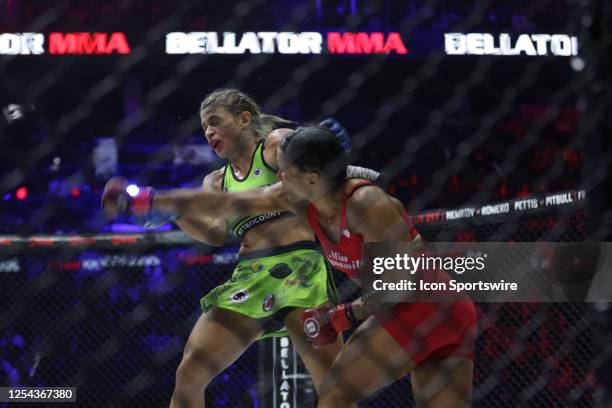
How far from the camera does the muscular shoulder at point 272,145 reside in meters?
2.69

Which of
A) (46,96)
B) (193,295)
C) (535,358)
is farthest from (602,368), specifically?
(46,96)

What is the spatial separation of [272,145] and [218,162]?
11.4ft

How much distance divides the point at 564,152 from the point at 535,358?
331 centimetres

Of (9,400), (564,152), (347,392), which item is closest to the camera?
(347,392)

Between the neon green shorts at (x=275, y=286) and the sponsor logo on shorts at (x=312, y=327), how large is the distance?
0.36 m

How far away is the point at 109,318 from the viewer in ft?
9.84

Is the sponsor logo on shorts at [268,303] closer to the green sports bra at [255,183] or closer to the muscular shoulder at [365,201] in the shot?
the green sports bra at [255,183]

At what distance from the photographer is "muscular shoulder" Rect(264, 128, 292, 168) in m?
2.69

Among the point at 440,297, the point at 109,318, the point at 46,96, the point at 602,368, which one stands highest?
the point at 46,96

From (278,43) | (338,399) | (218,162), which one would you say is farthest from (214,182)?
(278,43)

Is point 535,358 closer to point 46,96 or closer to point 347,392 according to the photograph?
point 347,392

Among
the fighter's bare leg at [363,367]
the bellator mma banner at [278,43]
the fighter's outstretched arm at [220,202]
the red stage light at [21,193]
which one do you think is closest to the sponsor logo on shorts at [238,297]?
the fighter's outstretched arm at [220,202]

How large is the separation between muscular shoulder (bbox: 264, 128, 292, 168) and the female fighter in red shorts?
0.46 m

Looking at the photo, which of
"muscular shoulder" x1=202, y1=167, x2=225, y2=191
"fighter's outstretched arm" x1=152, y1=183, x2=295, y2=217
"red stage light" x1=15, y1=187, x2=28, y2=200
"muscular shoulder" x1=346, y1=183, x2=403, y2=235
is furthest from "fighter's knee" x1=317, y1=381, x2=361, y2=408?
"red stage light" x1=15, y1=187, x2=28, y2=200
